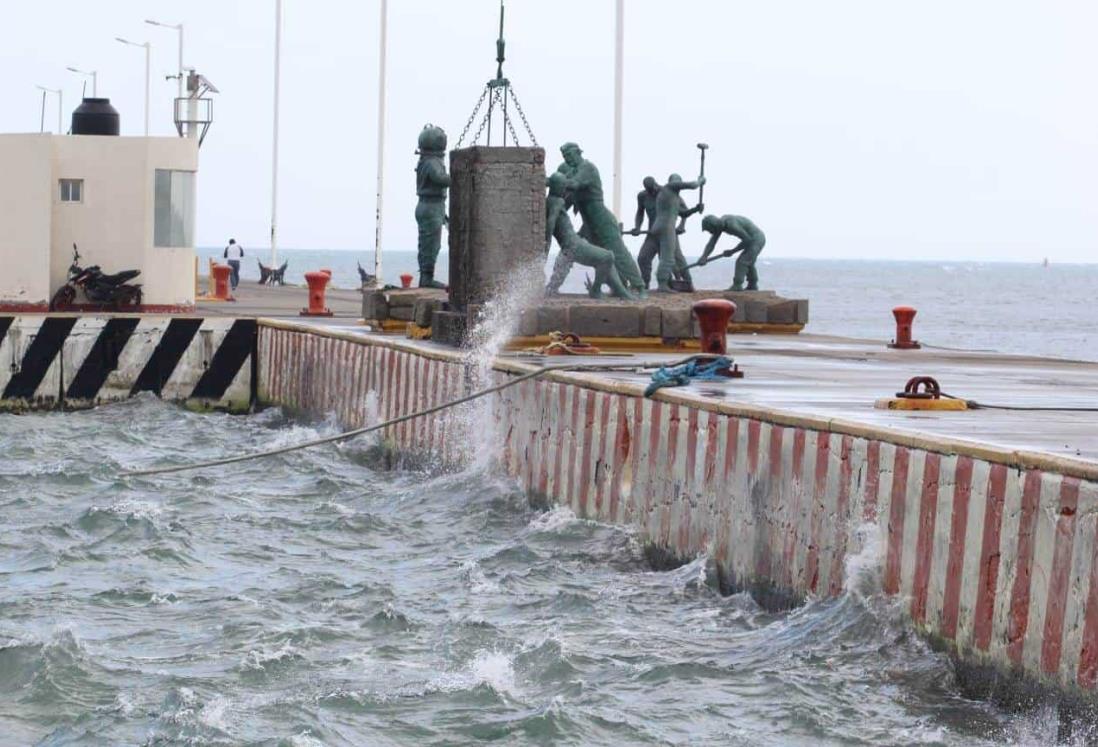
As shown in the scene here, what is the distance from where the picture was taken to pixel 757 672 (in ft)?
38.5

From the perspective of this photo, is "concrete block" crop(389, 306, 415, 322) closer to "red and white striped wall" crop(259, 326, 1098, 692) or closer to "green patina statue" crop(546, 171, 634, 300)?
"green patina statue" crop(546, 171, 634, 300)

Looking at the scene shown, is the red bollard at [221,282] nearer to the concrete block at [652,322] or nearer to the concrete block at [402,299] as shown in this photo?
the concrete block at [402,299]

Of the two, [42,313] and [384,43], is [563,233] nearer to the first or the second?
[42,313]

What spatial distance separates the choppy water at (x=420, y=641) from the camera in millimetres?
10625

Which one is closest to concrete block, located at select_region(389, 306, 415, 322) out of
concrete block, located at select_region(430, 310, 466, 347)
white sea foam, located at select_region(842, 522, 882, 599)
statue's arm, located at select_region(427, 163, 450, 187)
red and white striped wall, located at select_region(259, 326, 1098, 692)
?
statue's arm, located at select_region(427, 163, 450, 187)

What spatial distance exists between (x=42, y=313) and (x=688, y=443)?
15891 mm

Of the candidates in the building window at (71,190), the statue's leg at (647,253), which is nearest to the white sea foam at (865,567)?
the statue's leg at (647,253)

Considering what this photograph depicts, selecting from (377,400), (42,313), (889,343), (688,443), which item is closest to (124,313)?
(42,313)

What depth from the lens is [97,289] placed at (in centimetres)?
3003

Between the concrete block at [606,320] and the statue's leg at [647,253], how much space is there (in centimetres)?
653

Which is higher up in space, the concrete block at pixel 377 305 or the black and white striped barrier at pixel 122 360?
the concrete block at pixel 377 305

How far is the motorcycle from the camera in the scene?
2977 cm

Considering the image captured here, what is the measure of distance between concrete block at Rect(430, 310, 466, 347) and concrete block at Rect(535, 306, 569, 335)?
2.82ft

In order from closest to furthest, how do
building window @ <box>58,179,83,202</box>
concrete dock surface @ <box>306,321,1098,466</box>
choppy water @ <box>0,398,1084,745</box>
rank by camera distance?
choppy water @ <box>0,398,1084,745</box> < concrete dock surface @ <box>306,321,1098,466</box> < building window @ <box>58,179,83,202</box>
